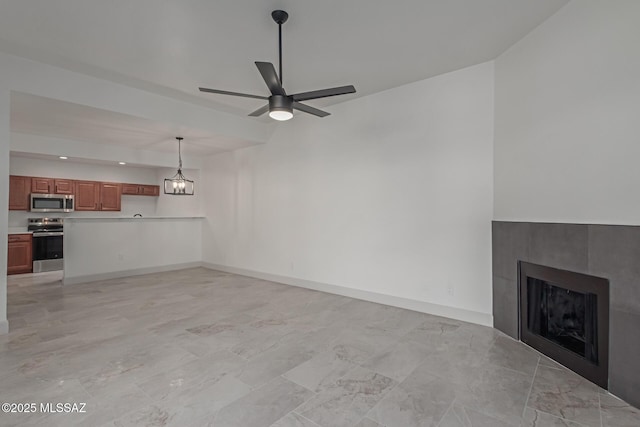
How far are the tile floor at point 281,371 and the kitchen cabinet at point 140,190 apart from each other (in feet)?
14.3

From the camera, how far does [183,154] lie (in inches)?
283

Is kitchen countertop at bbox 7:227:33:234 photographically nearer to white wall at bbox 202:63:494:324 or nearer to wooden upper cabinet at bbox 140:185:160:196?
A: wooden upper cabinet at bbox 140:185:160:196

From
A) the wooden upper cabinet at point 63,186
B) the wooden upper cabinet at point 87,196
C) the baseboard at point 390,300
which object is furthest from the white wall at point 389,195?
the wooden upper cabinet at point 63,186

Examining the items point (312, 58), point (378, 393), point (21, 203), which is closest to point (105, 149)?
point (21, 203)

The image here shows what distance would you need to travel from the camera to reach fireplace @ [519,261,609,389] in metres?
2.25

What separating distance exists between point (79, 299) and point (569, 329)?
6.07 meters

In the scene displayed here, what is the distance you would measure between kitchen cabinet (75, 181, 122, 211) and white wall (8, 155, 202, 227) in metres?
0.21

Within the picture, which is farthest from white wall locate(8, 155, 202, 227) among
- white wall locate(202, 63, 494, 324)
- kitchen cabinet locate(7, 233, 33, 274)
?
white wall locate(202, 63, 494, 324)

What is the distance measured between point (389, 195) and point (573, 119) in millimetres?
2132

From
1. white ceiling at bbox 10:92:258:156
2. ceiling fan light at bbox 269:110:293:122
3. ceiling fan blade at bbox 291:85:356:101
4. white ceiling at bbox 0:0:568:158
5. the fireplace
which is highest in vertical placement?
white ceiling at bbox 0:0:568:158

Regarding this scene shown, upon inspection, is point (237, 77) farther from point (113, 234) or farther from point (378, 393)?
point (113, 234)

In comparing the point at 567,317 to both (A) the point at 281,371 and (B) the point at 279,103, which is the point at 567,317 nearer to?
(A) the point at 281,371

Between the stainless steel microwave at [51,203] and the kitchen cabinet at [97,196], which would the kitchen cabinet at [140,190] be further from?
the stainless steel microwave at [51,203]

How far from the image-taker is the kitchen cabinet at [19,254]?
6.18 m
